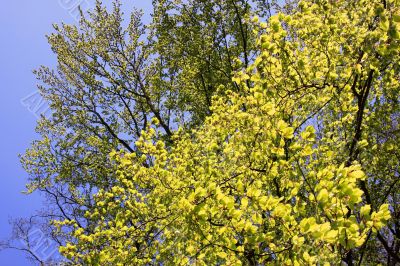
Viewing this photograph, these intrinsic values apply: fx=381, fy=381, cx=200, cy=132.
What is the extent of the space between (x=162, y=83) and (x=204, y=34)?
348cm

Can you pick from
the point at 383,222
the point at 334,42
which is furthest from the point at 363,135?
the point at 383,222

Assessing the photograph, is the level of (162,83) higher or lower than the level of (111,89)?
lower

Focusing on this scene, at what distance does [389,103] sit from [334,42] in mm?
3734

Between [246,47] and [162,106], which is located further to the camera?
[162,106]

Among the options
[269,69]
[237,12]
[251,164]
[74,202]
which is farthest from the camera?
[74,202]

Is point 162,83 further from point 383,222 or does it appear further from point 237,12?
point 383,222

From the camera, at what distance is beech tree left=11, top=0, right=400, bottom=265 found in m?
3.99

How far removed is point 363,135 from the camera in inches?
346

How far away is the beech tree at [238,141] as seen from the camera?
13.1 ft

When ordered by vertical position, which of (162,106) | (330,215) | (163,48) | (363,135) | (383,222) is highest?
(163,48)

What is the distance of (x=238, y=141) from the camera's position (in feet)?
19.8

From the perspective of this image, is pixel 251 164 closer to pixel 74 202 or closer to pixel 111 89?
pixel 111 89

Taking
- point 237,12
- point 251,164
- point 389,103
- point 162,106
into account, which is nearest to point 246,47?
point 237,12

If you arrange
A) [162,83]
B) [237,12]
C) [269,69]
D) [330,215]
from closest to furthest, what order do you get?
[330,215]
[269,69]
[237,12]
[162,83]
